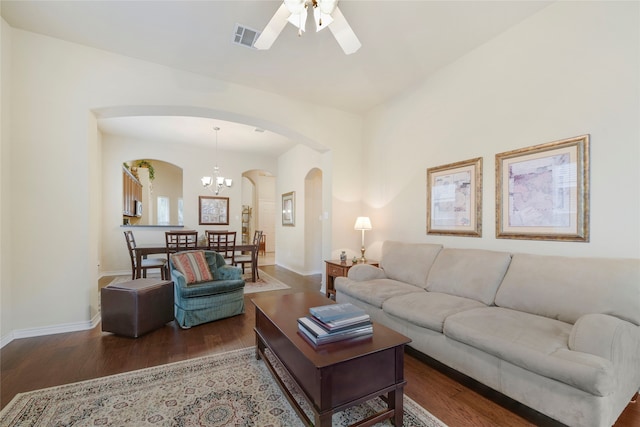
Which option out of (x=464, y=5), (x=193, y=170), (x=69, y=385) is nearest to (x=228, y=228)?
(x=193, y=170)

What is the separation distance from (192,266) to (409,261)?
2.55 m

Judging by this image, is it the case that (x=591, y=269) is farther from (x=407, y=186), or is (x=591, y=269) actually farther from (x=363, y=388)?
(x=407, y=186)

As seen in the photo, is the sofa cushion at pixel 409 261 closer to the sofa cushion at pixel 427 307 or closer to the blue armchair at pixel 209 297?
the sofa cushion at pixel 427 307

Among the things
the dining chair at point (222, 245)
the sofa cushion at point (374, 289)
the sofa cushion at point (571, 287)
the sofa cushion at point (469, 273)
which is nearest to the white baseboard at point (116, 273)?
the dining chair at point (222, 245)

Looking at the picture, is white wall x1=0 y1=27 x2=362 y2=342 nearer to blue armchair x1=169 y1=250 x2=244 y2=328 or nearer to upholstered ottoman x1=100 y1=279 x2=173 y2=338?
upholstered ottoman x1=100 y1=279 x2=173 y2=338

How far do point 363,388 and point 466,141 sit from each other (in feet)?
8.72

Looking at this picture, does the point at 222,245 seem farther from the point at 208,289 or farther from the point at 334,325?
the point at 334,325

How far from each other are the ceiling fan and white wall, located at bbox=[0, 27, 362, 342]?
5.73ft

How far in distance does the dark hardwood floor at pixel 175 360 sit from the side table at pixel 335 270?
4.39 ft

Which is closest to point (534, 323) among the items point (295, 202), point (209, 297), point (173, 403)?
point (173, 403)

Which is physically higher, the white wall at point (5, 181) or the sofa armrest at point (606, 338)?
the white wall at point (5, 181)

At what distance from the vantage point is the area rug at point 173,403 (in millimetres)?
1573

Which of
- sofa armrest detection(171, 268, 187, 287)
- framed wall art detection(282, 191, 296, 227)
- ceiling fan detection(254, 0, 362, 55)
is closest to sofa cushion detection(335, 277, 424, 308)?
sofa armrest detection(171, 268, 187, 287)

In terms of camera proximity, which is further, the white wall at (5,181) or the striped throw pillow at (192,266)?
the striped throw pillow at (192,266)
